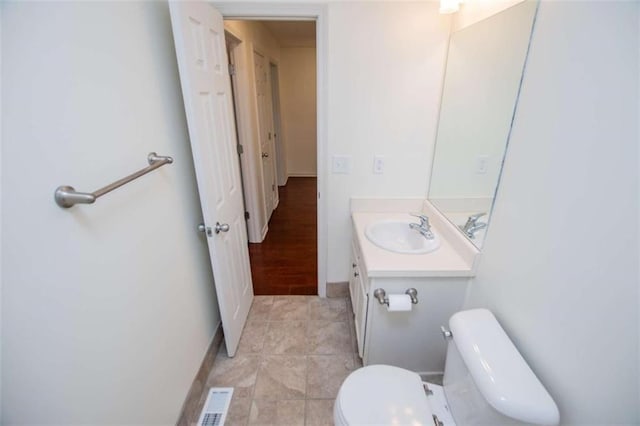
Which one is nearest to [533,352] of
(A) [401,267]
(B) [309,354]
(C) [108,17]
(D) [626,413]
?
(D) [626,413]

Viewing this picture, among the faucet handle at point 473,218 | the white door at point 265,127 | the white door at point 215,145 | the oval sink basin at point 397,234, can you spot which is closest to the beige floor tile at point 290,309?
the white door at point 215,145

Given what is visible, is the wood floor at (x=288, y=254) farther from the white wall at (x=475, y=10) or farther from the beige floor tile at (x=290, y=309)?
the white wall at (x=475, y=10)

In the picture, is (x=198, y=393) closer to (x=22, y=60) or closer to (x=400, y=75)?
(x=22, y=60)

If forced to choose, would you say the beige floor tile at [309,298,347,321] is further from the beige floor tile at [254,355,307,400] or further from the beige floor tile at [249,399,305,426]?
the beige floor tile at [249,399,305,426]

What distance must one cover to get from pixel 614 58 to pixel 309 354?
190 cm

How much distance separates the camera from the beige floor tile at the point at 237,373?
5.31 feet

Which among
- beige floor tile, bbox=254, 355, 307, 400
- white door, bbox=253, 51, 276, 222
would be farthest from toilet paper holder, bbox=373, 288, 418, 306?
white door, bbox=253, 51, 276, 222

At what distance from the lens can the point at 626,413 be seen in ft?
2.17

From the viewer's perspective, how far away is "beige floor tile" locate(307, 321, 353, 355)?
1.86 meters

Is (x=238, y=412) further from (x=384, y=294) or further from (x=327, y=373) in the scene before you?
(x=384, y=294)

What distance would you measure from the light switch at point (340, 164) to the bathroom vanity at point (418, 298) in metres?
0.53

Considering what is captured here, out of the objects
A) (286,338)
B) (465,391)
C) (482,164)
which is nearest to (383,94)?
(482,164)

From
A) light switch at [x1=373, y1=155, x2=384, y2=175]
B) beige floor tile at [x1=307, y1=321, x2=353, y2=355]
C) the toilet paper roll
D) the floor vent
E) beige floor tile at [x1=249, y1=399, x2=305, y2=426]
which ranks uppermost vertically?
light switch at [x1=373, y1=155, x2=384, y2=175]

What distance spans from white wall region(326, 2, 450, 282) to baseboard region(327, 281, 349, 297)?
54 cm
